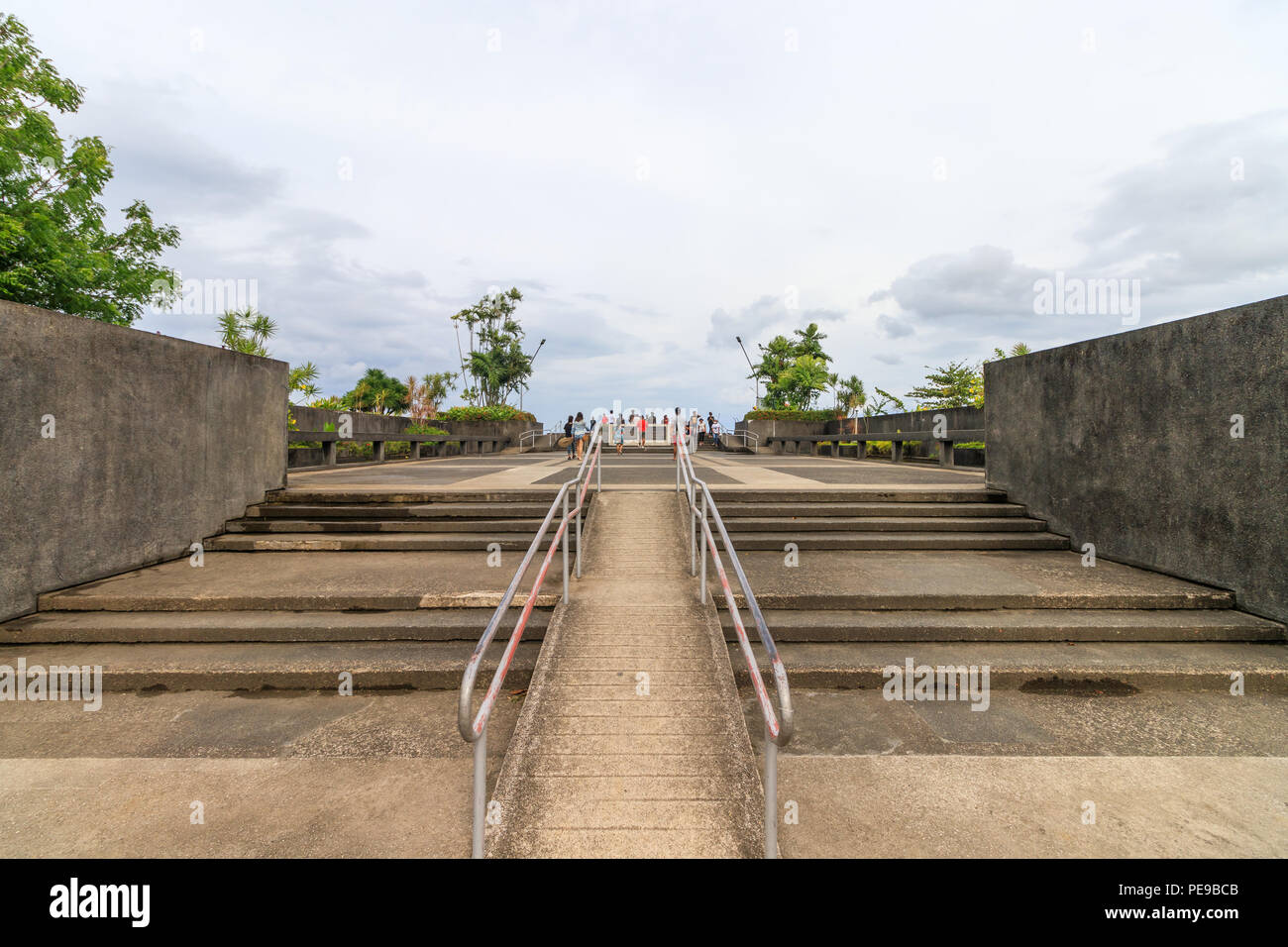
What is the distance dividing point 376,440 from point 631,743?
578 inches

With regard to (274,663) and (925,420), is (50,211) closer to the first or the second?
(274,663)

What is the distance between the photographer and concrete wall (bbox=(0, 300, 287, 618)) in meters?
4.93

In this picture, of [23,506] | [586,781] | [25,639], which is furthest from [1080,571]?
[23,506]

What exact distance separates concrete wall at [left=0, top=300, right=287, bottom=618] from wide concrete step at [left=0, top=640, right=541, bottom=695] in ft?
3.58

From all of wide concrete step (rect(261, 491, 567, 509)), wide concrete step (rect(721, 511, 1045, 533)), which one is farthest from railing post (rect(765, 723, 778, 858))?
wide concrete step (rect(261, 491, 567, 509))

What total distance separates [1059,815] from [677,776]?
1858 millimetres

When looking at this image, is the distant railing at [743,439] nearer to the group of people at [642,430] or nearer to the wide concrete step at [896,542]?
the group of people at [642,430]

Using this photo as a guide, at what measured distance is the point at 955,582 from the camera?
540cm

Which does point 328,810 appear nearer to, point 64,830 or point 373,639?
point 64,830

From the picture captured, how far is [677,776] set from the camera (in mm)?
3023

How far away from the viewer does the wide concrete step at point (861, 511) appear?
738 cm

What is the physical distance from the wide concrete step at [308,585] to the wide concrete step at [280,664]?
19.7 inches

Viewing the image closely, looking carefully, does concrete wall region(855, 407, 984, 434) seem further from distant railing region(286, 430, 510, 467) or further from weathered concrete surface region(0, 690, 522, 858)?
distant railing region(286, 430, 510, 467)

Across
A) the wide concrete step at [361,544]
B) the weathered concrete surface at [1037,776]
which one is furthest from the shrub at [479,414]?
the weathered concrete surface at [1037,776]
